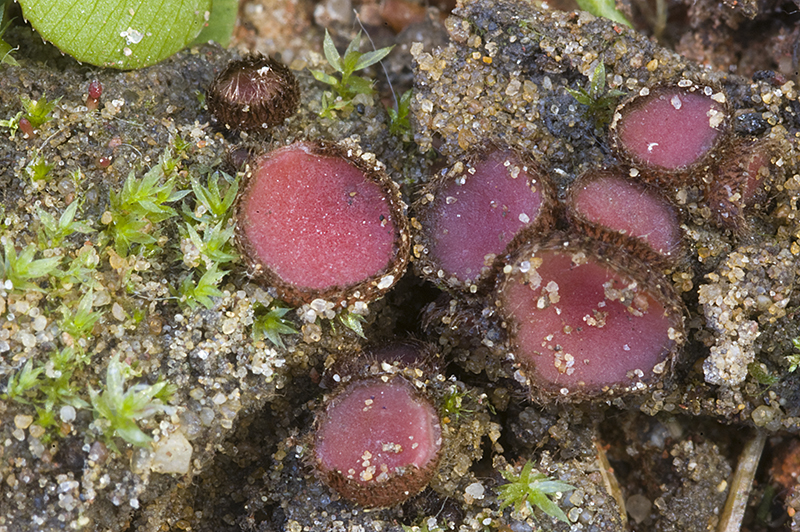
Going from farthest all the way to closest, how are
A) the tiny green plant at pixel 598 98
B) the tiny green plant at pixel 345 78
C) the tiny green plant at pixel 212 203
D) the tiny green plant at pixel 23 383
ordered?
the tiny green plant at pixel 345 78, the tiny green plant at pixel 598 98, the tiny green plant at pixel 212 203, the tiny green plant at pixel 23 383

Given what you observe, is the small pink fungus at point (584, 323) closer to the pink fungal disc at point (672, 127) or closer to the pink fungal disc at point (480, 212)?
the pink fungal disc at point (480, 212)

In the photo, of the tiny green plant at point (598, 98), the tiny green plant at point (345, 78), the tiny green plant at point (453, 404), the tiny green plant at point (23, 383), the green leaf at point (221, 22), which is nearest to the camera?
the tiny green plant at point (23, 383)

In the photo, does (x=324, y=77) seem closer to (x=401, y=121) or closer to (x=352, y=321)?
(x=401, y=121)

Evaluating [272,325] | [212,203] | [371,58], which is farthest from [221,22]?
[272,325]

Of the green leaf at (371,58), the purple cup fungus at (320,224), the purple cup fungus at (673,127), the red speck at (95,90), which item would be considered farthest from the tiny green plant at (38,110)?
the purple cup fungus at (673,127)

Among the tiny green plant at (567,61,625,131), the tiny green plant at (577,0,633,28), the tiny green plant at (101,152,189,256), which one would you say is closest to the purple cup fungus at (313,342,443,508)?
the tiny green plant at (101,152,189,256)

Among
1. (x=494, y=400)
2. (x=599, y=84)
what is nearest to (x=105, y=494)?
(x=494, y=400)

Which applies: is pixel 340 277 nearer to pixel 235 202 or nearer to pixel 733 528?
pixel 235 202
